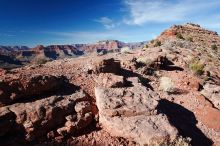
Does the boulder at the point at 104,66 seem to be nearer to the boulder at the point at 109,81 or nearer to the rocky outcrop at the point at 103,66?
the rocky outcrop at the point at 103,66

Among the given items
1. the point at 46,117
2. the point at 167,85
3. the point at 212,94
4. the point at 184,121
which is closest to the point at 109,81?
the point at 46,117

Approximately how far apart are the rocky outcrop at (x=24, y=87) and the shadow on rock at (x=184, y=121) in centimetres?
510

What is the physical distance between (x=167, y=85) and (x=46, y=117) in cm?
837

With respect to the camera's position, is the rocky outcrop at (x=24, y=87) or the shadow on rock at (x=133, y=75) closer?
the rocky outcrop at (x=24, y=87)

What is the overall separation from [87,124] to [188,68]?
13592 millimetres

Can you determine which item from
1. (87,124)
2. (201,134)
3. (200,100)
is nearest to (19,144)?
(87,124)

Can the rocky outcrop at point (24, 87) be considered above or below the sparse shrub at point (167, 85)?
above

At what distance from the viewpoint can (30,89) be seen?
10711 millimetres

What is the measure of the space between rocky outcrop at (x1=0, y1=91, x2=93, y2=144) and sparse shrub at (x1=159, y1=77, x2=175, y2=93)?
608cm

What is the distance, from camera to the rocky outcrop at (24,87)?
33.3 ft

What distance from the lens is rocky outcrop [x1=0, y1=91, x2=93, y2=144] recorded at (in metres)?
9.55

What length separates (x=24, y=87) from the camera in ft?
34.6

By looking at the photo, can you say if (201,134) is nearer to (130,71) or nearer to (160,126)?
(160,126)

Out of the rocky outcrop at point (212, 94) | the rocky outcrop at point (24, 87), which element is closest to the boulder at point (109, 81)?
the rocky outcrop at point (24, 87)
